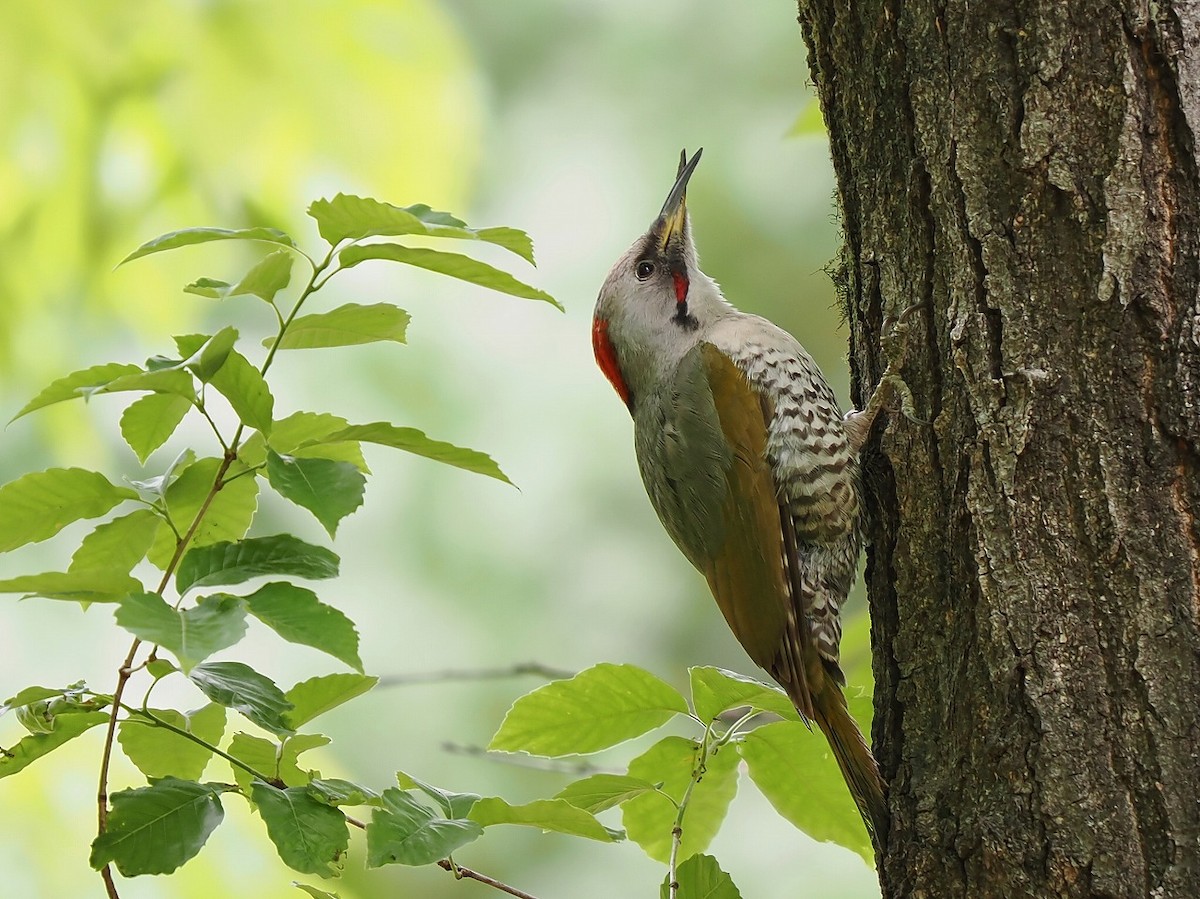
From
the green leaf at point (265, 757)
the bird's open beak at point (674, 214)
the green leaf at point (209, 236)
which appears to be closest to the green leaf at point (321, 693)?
the green leaf at point (265, 757)

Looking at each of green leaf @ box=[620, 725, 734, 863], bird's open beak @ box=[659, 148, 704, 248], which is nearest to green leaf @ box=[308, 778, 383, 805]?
green leaf @ box=[620, 725, 734, 863]

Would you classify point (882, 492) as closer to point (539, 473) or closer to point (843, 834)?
point (843, 834)

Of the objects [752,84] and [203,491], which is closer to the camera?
[203,491]

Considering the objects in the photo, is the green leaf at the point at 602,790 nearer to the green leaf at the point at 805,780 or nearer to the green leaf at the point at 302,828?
the green leaf at the point at 805,780

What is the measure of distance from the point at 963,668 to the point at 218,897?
1.85 m

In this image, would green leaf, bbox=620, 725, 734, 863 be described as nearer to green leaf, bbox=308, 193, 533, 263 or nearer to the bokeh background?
the bokeh background

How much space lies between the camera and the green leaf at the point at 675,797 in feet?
5.14

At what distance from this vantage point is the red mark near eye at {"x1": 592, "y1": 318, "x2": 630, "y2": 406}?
Result: 285cm

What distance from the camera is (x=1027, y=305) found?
4.82 feet

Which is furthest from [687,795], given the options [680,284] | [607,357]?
[680,284]

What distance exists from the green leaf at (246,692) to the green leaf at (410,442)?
0.26m

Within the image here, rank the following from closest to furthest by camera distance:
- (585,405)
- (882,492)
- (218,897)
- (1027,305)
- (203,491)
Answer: (203,491), (1027,305), (882,492), (218,897), (585,405)

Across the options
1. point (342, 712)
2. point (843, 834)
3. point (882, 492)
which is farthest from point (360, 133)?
point (342, 712)

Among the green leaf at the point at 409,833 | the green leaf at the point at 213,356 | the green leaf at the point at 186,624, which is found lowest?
the green leaf at the point at 409,833
